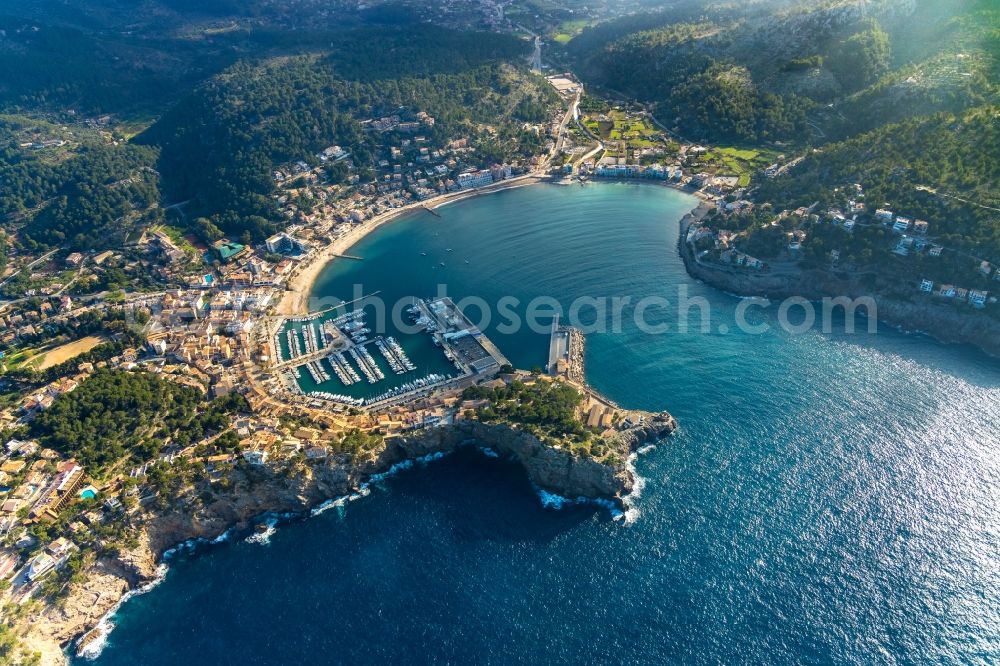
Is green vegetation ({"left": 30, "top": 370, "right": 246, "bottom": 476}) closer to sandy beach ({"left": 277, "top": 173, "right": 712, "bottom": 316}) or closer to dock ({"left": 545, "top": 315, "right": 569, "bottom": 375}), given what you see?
sandy beach ({"left": 277, "top": 173, "right": 712, "bottom": 316})

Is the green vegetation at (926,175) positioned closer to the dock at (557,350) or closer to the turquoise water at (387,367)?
the dock at (557,350)

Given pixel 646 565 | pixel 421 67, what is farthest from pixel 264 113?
pixel 646 565

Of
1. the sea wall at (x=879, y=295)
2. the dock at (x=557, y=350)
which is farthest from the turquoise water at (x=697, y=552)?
the dock at (x=557, y=350)

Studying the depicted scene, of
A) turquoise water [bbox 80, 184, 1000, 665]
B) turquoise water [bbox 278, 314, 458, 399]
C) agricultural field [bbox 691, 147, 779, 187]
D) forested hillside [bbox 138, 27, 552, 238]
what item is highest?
forested hillside [bbox 138, 27, 552, 238]

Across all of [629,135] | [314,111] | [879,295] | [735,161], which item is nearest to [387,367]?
[879,295]

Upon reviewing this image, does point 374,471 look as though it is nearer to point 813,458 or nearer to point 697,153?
point 813,458

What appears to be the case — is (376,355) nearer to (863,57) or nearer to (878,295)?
(878,295)

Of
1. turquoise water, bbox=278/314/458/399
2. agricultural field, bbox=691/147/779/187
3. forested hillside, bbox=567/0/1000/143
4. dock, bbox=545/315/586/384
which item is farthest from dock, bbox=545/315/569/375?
forested hillside, bbox=567/0/1000/143
